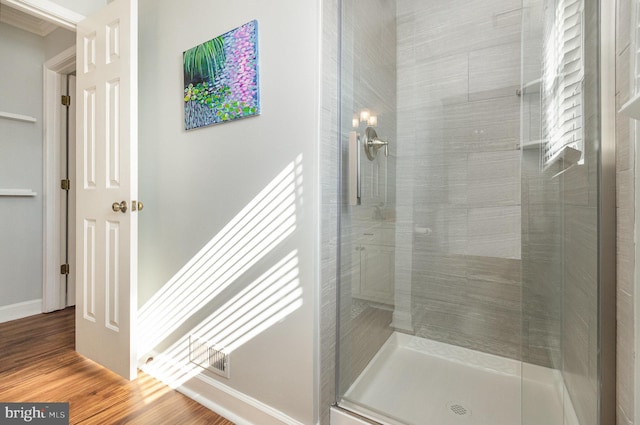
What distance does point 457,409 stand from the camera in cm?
139

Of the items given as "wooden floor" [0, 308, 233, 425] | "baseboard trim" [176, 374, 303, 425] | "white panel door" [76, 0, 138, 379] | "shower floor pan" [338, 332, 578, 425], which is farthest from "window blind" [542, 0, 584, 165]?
"white panel door" [76, 0, 138, 379]

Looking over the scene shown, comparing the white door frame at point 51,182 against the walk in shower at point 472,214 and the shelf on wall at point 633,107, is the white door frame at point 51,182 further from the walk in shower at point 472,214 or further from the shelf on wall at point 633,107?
the shelf on wall at point 633,107

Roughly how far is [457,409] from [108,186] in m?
2.22

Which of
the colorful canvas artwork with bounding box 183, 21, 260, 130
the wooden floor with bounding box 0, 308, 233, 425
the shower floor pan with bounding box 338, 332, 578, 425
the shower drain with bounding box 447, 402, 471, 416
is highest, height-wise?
the colorful canvas artwork with bounding box 183, 21, 260, 130

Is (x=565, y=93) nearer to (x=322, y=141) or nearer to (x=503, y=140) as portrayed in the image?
(x=503, y=140)

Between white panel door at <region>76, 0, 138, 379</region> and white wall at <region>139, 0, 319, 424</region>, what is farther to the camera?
white panel door at <region>76, 0, 138, 379</region>

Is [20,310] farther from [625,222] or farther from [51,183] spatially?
[625,222]

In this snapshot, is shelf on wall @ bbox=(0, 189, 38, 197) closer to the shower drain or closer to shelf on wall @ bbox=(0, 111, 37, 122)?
shelf on wall @ bbox=(0, 111, 37, 122)

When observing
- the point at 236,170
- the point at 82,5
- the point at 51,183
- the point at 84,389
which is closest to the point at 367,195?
the point at 236,170

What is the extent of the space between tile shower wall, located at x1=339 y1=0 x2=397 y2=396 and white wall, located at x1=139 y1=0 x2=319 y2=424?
0.20 m

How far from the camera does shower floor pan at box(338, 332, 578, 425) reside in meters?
1.10

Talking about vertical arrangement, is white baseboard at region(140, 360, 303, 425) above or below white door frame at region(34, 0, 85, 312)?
below

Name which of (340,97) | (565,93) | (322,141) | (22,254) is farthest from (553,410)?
(22,254)

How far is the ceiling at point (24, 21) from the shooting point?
2.51 metres
